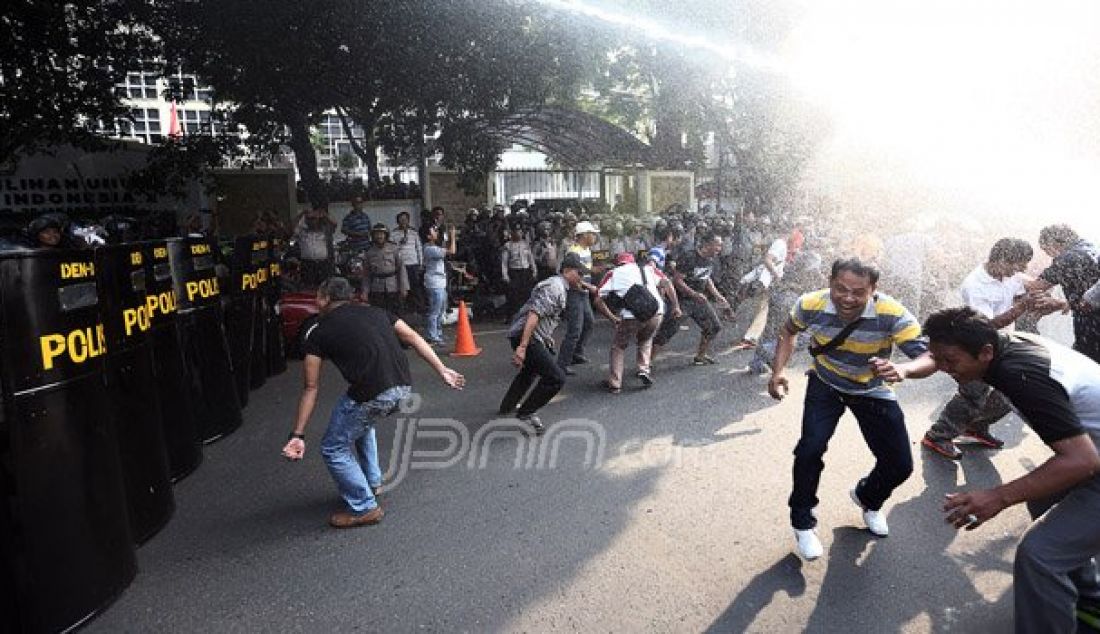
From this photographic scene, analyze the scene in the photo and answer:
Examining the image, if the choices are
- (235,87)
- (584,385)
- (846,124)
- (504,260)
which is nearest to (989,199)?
(846,124)

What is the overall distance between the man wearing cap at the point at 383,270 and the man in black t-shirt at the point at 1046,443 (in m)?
8.62

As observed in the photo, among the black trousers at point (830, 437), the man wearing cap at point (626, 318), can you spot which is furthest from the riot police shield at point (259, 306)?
the black trousers at point (830, 437)

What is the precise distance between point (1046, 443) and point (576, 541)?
7.99ft

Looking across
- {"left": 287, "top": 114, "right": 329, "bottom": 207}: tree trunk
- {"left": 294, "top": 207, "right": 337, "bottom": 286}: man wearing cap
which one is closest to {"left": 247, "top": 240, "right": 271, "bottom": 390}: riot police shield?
{"left": 294, "top": 207, "right": 337, "bottom": 286}: man wearing cap

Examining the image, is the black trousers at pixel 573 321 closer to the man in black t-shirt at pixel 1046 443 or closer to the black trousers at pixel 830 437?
the black trousers at pixel 830 437

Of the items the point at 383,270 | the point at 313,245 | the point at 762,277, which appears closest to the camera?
the point at 762,277

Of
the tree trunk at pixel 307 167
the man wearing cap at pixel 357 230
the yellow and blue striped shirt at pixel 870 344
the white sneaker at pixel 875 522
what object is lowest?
the white sneaker at pixel 875 522

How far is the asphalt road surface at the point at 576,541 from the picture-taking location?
3.58 m

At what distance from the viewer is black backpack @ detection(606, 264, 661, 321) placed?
302 inches

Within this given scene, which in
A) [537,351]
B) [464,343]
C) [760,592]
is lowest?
[760,592]

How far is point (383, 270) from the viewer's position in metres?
10.6

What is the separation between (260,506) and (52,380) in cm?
190

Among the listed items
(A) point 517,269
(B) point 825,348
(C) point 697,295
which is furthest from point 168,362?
(A) point 517,269

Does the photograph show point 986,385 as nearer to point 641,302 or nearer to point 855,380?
point 855,380
